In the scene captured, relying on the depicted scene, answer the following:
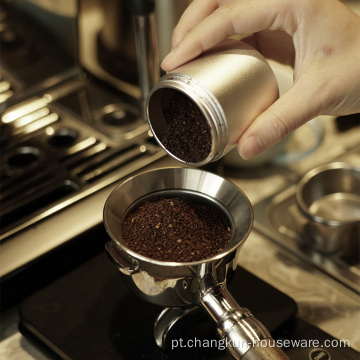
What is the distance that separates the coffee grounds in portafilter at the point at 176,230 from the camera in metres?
0.65

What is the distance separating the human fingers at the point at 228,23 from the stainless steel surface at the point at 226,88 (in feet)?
0.05

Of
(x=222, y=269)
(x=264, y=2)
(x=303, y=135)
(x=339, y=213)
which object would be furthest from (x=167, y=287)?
(x=303, y=135)

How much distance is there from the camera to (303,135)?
1.15 metres

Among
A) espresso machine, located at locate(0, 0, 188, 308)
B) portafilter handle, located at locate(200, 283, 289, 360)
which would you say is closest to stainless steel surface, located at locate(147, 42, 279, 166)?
portafilter handle, located at locate(200, 283, 289, 360)

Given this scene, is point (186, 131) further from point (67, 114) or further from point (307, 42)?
point (67, 114)

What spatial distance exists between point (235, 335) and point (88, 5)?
0.72 metres

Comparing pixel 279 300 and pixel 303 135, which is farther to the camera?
pixel 303 135

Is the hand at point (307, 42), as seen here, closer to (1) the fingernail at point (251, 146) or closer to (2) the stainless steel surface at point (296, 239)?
(1) the fingernail at point (251, 146)

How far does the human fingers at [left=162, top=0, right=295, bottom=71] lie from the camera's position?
2.15ft

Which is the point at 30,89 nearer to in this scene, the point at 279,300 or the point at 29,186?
the point at 29,186

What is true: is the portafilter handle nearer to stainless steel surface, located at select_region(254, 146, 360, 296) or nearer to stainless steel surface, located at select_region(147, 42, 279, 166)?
stainless steel surface, located at select_region(147, 42, 279, 166)

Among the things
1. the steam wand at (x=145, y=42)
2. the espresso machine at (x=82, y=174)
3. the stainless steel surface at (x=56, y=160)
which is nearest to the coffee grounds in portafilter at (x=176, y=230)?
the espresso machine at (x=82, y=174)

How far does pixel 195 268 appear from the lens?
2.04 ft

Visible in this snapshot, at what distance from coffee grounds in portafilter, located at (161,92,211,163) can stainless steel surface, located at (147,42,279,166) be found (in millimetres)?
15
